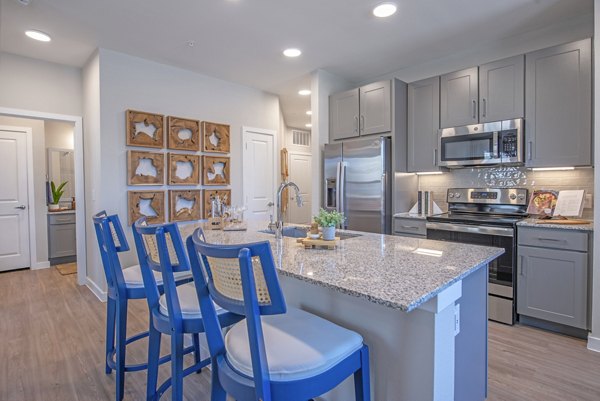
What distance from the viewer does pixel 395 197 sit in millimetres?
3662

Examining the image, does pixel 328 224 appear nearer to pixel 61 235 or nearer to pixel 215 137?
pixel 215 137

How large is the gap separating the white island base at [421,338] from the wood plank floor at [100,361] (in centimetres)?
60

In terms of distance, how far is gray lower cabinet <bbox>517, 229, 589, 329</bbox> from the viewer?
2.49 m

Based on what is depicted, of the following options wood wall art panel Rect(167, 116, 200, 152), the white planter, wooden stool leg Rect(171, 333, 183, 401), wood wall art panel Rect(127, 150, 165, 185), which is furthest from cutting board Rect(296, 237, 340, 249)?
wood wall art panel Rect(167, 116, 200, 152)

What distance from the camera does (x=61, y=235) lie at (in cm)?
507

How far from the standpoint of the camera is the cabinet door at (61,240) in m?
4.99

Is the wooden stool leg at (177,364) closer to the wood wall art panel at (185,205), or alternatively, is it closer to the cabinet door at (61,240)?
the wood wall art panel at (185,205)

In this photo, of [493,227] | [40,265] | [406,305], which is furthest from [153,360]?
[40,265]

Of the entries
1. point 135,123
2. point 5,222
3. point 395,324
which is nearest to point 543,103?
point 395,324

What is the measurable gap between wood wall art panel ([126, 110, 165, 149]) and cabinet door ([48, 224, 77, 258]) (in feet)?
8.43

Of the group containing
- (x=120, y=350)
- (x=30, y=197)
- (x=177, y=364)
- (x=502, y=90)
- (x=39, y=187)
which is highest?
(x=502, y=90)

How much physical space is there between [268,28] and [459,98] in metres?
2.00

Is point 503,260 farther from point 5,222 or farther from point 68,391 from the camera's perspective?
point 5,222

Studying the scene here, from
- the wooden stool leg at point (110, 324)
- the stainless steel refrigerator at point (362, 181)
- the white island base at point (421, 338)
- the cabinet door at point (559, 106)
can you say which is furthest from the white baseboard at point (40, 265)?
the cabinet door at point (559, 106)
